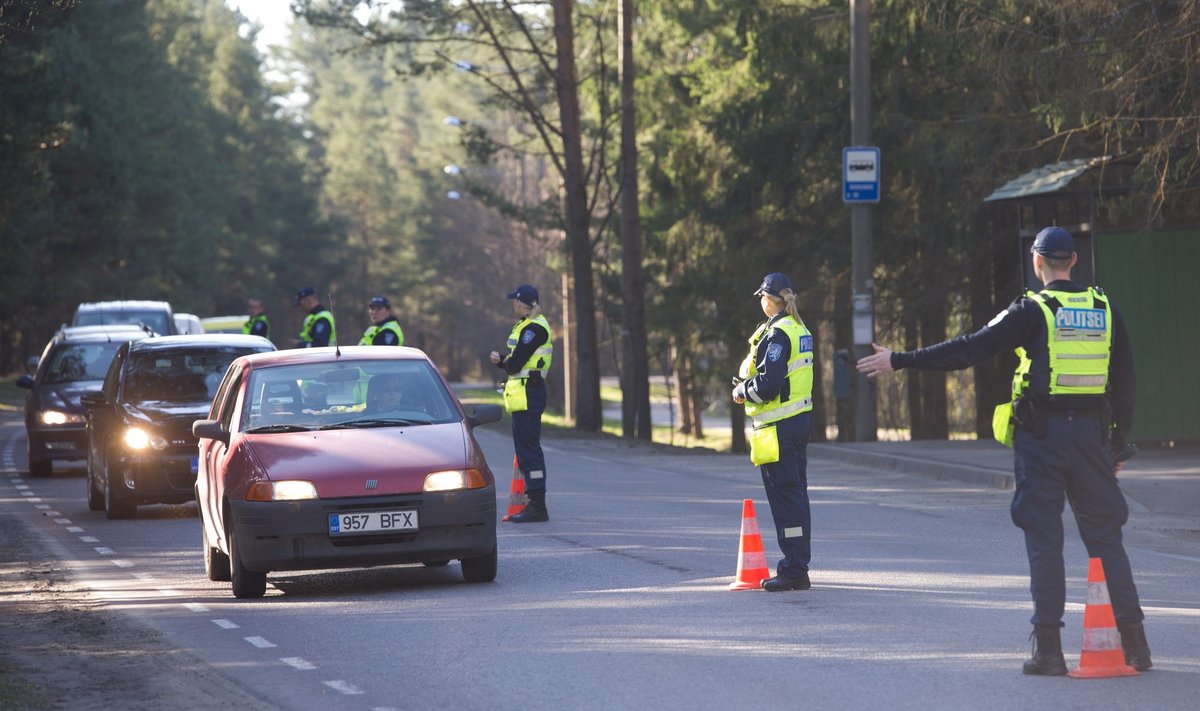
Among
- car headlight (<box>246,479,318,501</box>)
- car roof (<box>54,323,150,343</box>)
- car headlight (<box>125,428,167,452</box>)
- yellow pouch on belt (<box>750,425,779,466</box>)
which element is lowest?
car headlight (<box>246,479,318,501</box>)

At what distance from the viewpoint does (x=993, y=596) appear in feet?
35.1

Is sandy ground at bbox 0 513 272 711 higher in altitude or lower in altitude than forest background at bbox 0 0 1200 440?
lower

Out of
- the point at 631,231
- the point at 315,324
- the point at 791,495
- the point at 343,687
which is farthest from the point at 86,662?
the point at 631,231

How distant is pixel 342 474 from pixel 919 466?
10.7 meters

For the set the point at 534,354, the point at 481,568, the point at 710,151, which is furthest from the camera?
the point at 710,151

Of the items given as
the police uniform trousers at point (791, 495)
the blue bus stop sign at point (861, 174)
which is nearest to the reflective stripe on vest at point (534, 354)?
the police uniform trousers at point (791, 495)

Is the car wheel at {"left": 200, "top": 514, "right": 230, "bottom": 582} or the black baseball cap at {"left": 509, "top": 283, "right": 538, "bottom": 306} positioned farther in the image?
the black baseball cap at {"left": 509, "top": 283, "right": 538, "bottom": 306}

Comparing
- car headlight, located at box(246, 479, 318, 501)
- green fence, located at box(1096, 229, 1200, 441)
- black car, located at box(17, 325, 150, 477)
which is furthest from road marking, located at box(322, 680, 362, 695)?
green fence, located at box(1096, 229, 1200, 441)

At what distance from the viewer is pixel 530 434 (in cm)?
1549

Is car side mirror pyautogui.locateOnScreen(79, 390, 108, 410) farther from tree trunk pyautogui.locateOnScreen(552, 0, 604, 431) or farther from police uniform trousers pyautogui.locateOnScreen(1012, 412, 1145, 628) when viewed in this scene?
tree trunk pyautogui.locateOnScreen(552, 0, 604, 431)

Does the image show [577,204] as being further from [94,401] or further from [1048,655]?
[1048,655]

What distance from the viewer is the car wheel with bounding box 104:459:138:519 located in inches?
656

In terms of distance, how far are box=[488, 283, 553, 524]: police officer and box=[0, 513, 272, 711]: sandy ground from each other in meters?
4.29

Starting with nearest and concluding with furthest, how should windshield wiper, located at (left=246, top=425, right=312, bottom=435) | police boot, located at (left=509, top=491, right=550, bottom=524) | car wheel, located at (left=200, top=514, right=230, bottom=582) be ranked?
windshield wiper, located at (left=246, top=425, right=312, bottom=435) < car wheel, located at (left=200, top=514, right=230, bottom=582) < police boot, located at (left=509, top=491, right=550, bottom=524)
